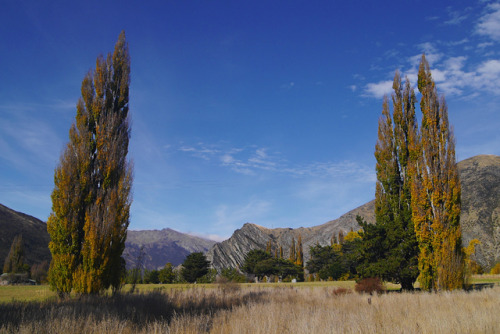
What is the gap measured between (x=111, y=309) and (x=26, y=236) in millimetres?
79538

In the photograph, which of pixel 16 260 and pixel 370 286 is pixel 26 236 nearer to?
pixel 16 260

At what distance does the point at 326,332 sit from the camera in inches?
233

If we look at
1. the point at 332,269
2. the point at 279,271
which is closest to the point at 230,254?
the point at 279,271

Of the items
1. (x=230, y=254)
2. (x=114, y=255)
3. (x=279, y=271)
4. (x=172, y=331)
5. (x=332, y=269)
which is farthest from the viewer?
(x=230, y=254)

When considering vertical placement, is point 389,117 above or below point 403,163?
above

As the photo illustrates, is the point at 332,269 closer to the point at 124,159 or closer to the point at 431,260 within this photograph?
the point at 431,260

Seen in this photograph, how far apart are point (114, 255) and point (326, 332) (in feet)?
37.9

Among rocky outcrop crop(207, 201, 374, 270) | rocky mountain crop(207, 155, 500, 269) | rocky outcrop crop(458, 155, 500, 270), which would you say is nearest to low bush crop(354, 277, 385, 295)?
rocky outcrop crop(458, 155, 500, 270)

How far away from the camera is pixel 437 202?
17.6 m

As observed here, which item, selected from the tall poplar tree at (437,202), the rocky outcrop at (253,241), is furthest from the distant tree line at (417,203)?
the rocky outcrop at (253,241)

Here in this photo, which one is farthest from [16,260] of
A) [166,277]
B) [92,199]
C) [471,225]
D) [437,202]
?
[471,225]

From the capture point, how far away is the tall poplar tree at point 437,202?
54.2 feet

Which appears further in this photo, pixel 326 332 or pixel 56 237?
pixel 56 237

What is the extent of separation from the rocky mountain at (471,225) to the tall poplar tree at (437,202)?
57576 millimetres
